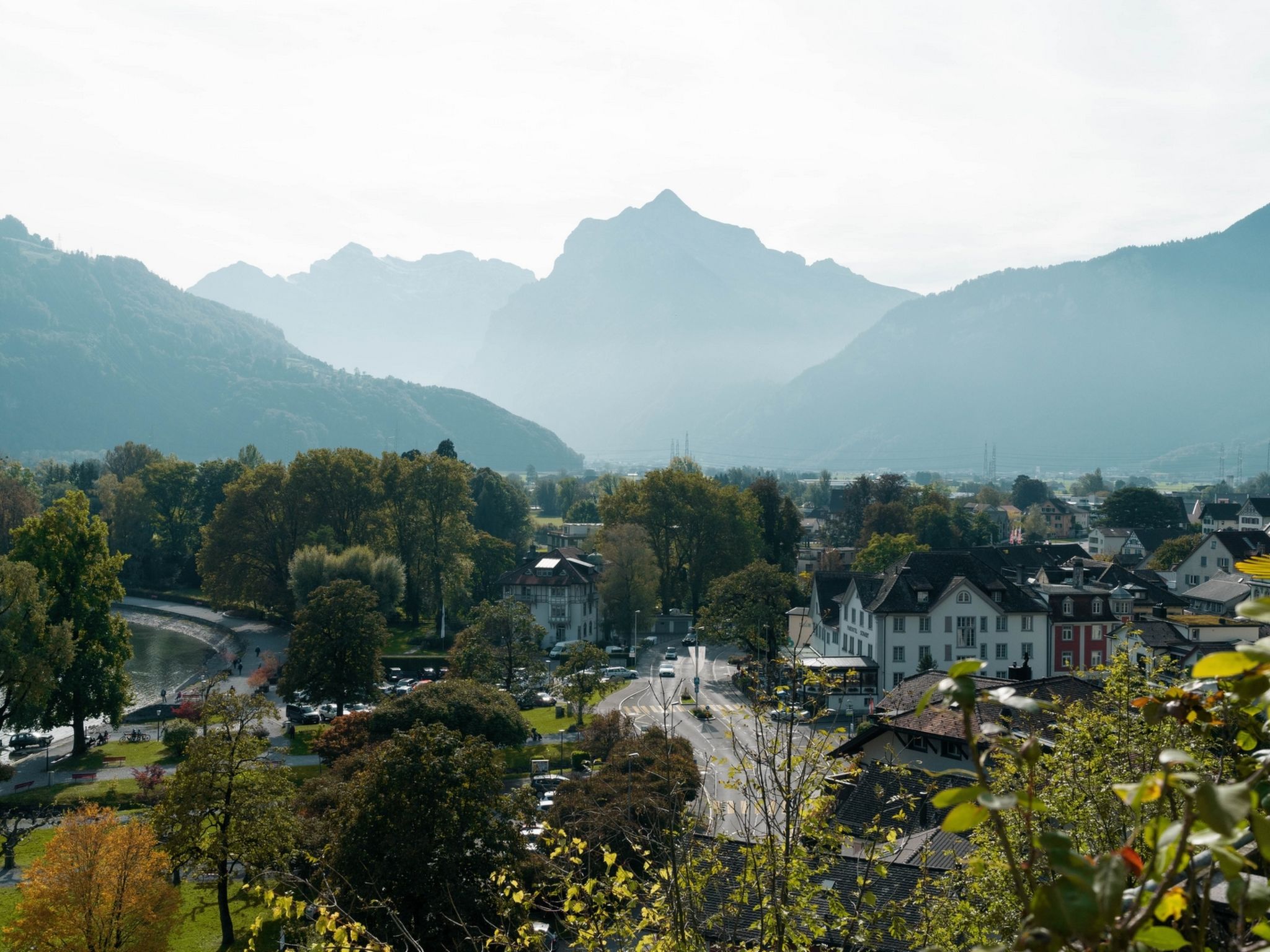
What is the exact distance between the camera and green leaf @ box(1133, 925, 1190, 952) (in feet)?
6.15

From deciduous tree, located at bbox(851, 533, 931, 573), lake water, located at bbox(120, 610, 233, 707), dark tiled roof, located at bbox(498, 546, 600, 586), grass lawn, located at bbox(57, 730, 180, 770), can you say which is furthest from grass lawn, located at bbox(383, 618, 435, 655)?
deciduous tree, located at bbox(851, 533, 931, 573)

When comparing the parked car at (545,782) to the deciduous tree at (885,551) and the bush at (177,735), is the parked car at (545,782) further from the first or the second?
the deciduous tree at (885,551)

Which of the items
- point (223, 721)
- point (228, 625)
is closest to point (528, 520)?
point (228, 625)

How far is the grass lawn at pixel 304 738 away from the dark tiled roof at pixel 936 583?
22.9 m

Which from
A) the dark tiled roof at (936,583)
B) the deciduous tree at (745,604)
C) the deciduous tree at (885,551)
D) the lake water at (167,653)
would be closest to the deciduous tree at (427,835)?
the dark tiled roof at (936,583)

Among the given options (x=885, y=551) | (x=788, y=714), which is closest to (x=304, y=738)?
(x=788, y=714)

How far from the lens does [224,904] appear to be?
821 inches

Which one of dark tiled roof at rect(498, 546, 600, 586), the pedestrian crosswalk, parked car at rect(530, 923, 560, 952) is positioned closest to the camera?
parked car at rect(530, 923, 560, 952)

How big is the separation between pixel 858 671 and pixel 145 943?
30.0m

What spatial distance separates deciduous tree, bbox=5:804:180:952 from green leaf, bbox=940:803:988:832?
19.6 meters

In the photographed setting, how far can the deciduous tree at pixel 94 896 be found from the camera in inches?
676

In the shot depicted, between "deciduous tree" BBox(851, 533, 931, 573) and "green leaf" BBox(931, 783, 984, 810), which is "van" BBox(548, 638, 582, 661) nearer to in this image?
"deciduous tree" BBox(851, 533, 931, 573)

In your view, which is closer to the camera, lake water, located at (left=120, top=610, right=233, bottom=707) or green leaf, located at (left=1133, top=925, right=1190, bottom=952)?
green leaf, located at (left=1133, top=925, right=1190, bottom=952)

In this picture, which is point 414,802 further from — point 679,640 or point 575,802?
point 679,640
